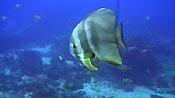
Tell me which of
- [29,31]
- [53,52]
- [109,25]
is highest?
[109,25]

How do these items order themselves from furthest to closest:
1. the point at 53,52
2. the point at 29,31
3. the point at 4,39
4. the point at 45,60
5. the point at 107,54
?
the point at 29,31 < the point at 4,39 < the point at 53,52 < the point at 45,60 < the point at 107,54

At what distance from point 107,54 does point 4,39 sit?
28.7m

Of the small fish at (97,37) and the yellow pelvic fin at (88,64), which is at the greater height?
the small fish at (97,37)

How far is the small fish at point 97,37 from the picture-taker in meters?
1.69

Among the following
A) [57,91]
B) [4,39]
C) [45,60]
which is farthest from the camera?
[4,39]

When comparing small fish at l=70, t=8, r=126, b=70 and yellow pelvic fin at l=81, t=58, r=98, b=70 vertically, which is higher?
small fish at l=70, t=8, r=126, b=70

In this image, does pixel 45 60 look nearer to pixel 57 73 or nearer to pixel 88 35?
pixel 57 73

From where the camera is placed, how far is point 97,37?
5.64 feet

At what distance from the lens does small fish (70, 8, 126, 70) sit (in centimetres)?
169

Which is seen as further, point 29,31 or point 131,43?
point 29,31

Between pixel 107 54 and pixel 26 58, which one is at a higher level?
pixel 107 54

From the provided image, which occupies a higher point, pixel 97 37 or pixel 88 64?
pixel 97 37

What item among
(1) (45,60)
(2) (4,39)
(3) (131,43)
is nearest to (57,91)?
(1) (45,60)

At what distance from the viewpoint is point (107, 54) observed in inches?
65.4
